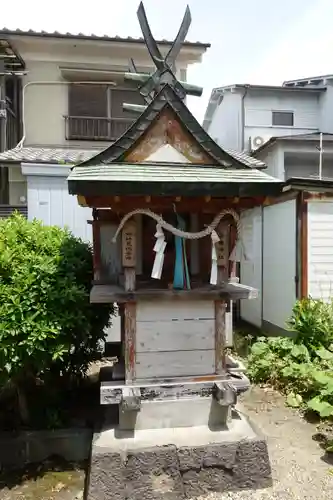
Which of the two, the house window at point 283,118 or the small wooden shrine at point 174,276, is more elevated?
the house window at point 283,118

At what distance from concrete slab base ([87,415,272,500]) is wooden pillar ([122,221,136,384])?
2.59 ft

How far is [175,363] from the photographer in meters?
4.88

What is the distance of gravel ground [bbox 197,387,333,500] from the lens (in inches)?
179

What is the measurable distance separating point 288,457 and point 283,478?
0.46 m

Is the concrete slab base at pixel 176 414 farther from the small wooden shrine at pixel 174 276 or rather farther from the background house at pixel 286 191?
the background house at pixel 286 191

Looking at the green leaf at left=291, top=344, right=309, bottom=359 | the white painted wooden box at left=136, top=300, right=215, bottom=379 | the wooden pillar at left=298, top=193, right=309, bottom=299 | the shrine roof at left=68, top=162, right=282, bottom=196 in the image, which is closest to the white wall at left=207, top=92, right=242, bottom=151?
the wooden pillar at left=298, top=193, right=309, bottom=299

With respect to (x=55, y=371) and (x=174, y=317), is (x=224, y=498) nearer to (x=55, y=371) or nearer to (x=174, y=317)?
(x=174, y=317)

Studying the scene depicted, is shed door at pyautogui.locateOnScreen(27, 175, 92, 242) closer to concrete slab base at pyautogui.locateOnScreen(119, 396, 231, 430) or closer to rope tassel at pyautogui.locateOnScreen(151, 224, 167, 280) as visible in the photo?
rope tassel at pyautogui.locateOnScreen(151, 224, 167, 280)

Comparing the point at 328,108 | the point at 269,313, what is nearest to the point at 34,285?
the point at 269,313

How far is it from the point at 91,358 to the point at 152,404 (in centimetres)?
163

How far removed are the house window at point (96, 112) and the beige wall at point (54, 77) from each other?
0.23 metres

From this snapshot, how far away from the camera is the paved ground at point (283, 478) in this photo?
15.0ft

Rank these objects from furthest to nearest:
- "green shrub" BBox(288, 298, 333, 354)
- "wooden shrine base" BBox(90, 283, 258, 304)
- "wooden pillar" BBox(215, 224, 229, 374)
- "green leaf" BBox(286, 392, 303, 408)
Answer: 1. "green shrub" BBox(288, 298, 333, 354)
2. "green leaf" BBox(286, 392, 303, 408)
3. "wooden pillar" BBox(215, 224, 229, 374)
4. "wooden shrine base" BBox(90, 283, 258, 304)

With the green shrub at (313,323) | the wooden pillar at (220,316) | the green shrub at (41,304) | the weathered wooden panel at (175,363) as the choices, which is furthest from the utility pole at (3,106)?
the green shrub at (313,323)
